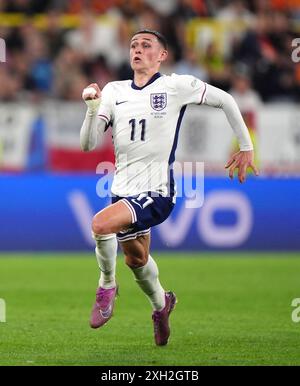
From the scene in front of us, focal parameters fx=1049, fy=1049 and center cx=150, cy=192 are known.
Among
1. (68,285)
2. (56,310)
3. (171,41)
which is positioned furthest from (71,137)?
(56,310)

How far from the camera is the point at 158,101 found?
809 centimetres

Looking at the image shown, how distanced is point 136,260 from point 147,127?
103cm

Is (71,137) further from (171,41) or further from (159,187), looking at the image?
(159,187)

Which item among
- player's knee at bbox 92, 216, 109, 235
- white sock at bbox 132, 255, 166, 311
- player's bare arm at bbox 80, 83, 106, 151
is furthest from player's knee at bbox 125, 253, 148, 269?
player's bare arm at bbox 80, 83, 106, 151

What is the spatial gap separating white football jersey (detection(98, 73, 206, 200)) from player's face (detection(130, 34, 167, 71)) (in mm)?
149

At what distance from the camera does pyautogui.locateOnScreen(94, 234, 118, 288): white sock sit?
7.77 metres

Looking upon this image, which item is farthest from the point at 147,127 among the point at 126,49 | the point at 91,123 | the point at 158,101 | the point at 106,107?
the point at 126,49

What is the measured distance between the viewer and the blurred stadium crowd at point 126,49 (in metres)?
17.6

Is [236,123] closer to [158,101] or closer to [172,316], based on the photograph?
[158,101]

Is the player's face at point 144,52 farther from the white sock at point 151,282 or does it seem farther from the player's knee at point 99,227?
the white sock at point 151,282

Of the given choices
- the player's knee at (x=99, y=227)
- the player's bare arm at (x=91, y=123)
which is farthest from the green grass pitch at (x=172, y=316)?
the player's bare arm at (x=91, y=123)

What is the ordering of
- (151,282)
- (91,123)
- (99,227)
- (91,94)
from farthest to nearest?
1. (151,282)
2. (91,123)
3. (99,227)
4. (91,94)
